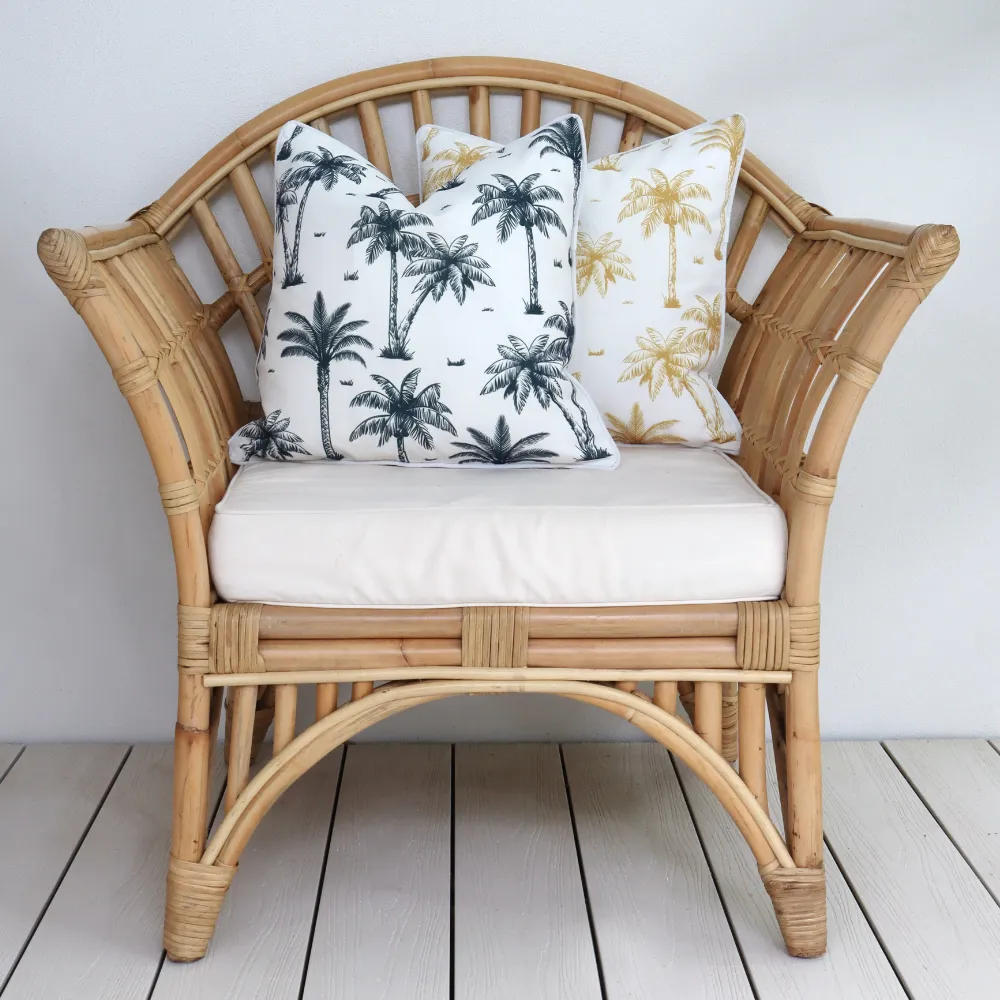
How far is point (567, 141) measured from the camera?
120 centimetres

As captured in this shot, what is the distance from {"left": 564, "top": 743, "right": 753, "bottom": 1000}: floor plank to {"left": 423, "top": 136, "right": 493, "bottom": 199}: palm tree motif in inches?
31.5

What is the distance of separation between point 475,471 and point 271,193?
0.56m

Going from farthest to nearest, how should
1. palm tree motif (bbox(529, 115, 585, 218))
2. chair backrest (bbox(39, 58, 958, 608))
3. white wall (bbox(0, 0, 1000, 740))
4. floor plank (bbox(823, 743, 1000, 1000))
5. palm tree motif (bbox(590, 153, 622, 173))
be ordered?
white wall (bbox(0, 0, 1000, 740)), palm tree motif (bbox(590, 153, 622, 173)), palm tree motif (bbox(529, 115, 585, 218)), floor plank (bbox(823, 743, 1000, 1000)), chair backrest (bbox(39, 58, 958, 608))

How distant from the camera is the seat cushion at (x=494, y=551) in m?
1.03

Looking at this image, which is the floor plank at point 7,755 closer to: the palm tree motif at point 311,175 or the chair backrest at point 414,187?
the chair backrest at point 414,187

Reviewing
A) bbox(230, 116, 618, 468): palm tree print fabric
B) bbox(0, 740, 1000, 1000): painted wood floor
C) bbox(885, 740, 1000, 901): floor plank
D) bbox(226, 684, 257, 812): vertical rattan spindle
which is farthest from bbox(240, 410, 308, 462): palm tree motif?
bbox(885, 740, 1000, 901): floor plank

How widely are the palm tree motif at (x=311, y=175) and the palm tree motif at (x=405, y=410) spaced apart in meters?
0.16

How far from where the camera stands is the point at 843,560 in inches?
61.1

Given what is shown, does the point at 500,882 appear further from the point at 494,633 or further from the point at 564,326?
the point at 564,326

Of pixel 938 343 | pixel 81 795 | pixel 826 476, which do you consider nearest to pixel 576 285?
pixel 826 476

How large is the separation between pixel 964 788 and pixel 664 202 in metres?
0.88

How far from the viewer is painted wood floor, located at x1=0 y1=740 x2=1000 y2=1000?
42.1 inches

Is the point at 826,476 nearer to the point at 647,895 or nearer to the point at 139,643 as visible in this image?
the point at 647,895

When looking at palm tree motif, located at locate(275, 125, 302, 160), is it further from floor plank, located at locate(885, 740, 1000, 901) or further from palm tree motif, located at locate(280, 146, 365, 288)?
floor plank, located at locate(885, 740, 1000, 901)
